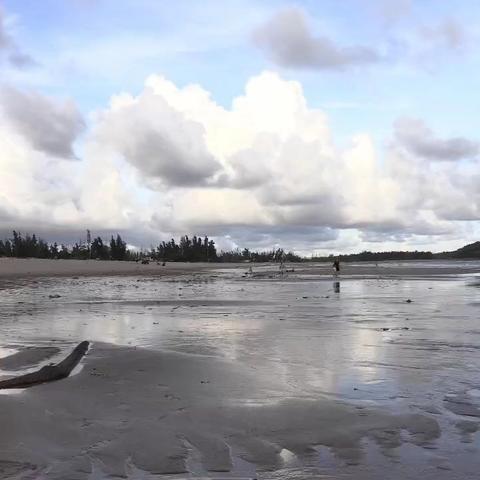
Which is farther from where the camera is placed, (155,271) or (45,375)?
(155,271)

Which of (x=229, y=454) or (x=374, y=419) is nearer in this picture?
(x=229, y=454)

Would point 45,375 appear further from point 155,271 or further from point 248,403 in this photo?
point 155,271

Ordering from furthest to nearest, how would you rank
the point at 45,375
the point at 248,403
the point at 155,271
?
the point at 155,271, the point at 45,375, the point at 248,403

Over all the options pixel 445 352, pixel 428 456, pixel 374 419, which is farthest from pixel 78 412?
pixel 445 352

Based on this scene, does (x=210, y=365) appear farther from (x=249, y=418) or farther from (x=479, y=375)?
(x=479, y=375)

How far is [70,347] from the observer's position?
1283cm


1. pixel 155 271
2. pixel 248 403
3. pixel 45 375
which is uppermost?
pixel 155 271

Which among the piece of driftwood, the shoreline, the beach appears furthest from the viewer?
the shoreline

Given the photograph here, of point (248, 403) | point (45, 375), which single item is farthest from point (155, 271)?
point (248, 403)

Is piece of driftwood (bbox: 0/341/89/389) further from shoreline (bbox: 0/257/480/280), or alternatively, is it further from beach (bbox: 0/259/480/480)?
shoreline (bbox: 0/257/480/280)

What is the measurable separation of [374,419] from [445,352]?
5.27 metres

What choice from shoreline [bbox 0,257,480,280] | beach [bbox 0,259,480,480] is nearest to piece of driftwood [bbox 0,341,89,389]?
beach [bbox 0,259,480,480]

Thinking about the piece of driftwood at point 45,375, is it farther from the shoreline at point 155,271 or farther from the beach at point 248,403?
the shoreline at point 155,271

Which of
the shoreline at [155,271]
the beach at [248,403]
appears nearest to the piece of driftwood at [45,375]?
the beach at [248,403]
